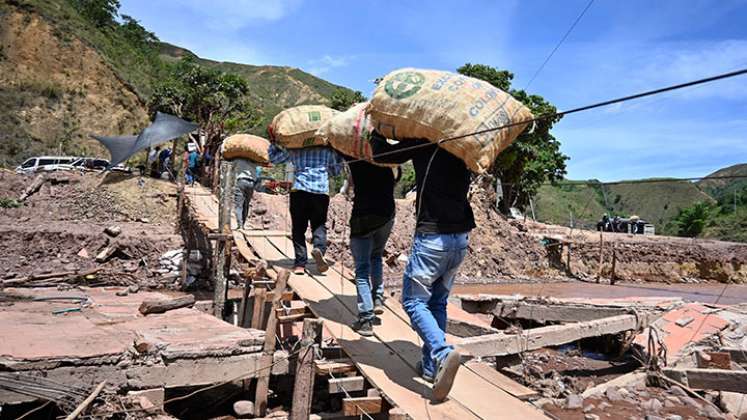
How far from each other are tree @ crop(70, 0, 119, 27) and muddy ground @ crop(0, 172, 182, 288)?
2539 centimetres

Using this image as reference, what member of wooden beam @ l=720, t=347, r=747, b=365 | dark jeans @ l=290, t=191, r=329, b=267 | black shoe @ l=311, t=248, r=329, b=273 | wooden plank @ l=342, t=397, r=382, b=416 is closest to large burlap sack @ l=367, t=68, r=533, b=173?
wooden plank @ l=342, t=397, r=382, b=416

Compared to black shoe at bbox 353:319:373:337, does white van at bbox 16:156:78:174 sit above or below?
above

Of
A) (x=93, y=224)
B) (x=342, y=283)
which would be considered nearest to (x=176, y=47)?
(x=93, y=224)

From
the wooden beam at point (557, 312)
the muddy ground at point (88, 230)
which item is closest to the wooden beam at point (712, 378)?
the wooden beam at point (557, 312)

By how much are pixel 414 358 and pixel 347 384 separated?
53cm

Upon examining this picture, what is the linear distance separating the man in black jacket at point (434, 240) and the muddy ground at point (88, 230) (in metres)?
9.49

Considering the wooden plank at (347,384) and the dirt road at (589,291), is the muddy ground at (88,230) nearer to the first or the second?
the dirt road at (589,291)

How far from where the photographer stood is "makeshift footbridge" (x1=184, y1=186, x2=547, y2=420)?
2.84 metres

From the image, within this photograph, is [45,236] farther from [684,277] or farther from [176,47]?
[176,47]

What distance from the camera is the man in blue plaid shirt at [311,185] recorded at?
16.8 ft

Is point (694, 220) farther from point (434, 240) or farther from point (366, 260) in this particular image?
point (434, 240)

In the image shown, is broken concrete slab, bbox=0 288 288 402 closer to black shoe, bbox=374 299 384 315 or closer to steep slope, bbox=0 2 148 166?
black shoe, bbox=374 299 384 315

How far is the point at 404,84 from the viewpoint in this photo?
3100mm

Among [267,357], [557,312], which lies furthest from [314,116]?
[557,312]
